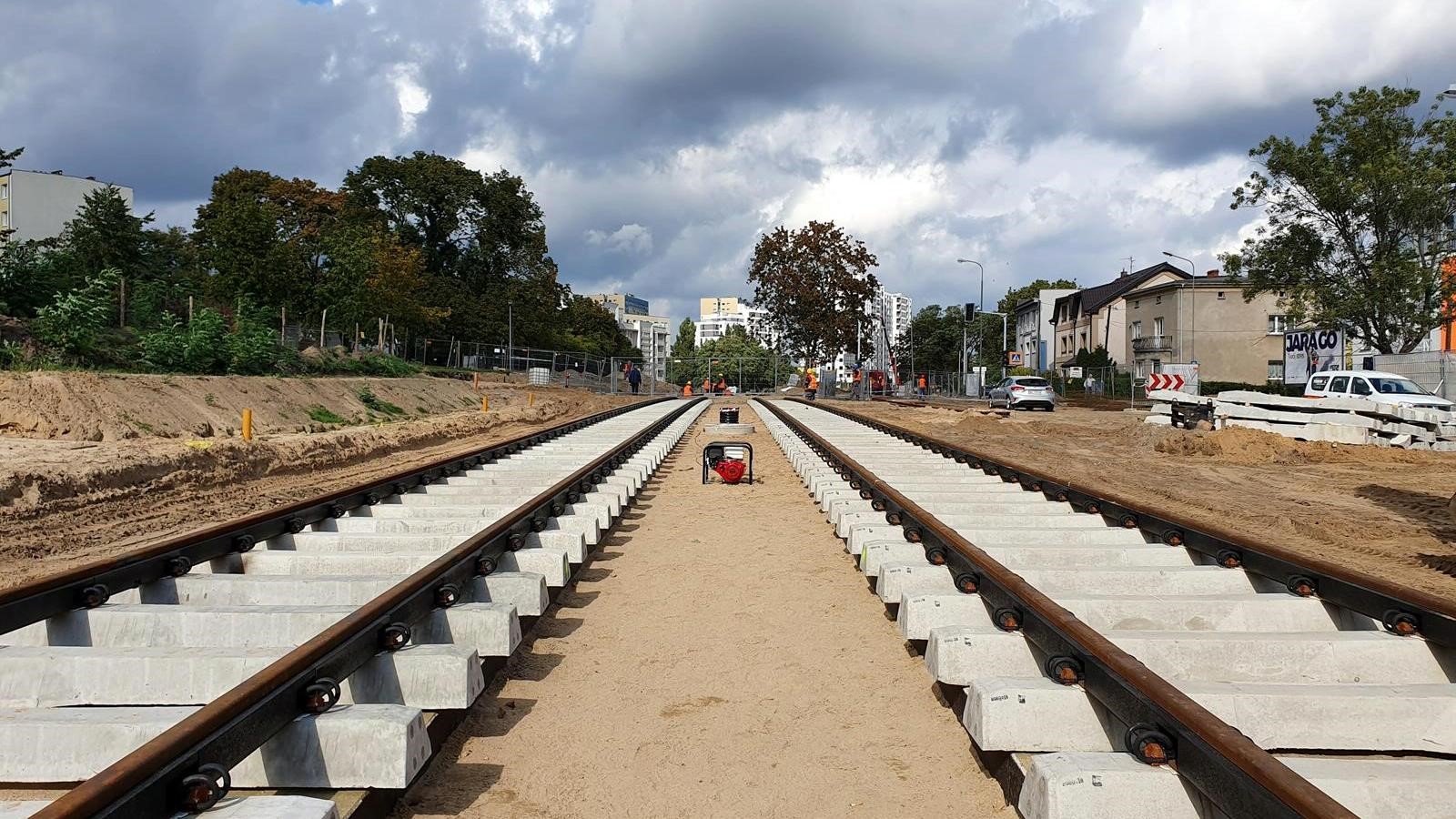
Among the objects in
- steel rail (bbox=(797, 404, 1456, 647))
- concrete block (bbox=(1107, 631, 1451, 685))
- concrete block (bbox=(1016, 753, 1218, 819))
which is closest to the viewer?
concrete block (bbox=(1016, 753, 1218, 819))

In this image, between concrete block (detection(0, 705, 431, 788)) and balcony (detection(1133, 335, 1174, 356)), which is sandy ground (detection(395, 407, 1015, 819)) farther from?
balcony (detection(1133, 335, 1174, 356))

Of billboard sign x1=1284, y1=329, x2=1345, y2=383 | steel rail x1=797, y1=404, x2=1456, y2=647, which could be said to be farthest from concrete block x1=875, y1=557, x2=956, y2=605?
billboard sign x1=1284, y1=329, x2=1345, y2=383

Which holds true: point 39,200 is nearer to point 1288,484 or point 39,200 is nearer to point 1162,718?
point 1288,484

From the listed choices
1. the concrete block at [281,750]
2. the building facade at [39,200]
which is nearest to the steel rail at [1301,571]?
the concrete block at [281,750]

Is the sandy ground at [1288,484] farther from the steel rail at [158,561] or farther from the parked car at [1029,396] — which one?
the parked car at [1029,396]

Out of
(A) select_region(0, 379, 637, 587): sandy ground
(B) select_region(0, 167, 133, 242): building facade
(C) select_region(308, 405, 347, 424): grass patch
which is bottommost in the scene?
(A) select_region(0, 379, 637, 587): sandy ground

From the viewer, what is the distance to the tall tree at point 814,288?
203 ft

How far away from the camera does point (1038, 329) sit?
290 feet

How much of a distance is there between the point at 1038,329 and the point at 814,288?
118 feet

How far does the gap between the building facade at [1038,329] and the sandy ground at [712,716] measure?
275 feet

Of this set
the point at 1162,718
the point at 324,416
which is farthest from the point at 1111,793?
the point at 324,416

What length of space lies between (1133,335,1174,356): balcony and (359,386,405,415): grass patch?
5295cm

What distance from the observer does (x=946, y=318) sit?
10969 cm

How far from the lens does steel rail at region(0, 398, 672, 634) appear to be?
3.73 meters
